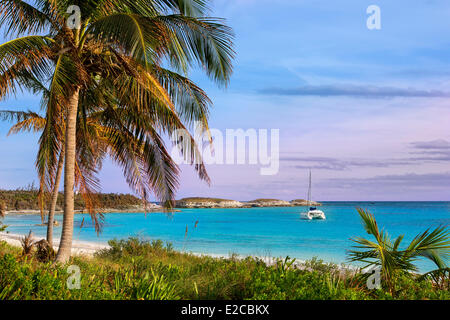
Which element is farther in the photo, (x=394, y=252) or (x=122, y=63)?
(x=122, y=63)

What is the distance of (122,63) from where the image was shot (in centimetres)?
949

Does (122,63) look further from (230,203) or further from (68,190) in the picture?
(230,203)

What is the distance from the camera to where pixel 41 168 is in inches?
499

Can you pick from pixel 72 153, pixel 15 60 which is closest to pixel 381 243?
pixel 72 153

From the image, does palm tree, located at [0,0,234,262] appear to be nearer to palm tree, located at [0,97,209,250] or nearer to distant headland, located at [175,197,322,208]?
palm tree, located at [0,97,209,250]

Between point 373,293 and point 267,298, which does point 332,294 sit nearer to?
point 267,298

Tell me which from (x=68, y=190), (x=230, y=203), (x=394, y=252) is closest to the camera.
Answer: (x=394, y=252)

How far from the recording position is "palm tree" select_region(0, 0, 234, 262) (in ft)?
26.9

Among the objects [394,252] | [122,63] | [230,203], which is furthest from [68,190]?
[230,203]

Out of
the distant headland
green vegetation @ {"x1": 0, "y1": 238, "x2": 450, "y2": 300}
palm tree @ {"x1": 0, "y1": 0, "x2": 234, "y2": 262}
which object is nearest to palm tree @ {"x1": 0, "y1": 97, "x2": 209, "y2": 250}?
palm tree @ {"x1": 0, "y1": 0, "x2": 234, "y2": 262}

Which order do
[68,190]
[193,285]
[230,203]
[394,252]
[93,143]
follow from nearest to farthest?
[193,285]
[394,252]
[68,190]
[93,143]
[230,203]

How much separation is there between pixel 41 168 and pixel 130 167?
11.2 feet

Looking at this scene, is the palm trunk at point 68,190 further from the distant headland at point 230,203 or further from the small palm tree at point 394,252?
the distant headland at point 230,203

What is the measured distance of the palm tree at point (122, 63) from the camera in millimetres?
8211
